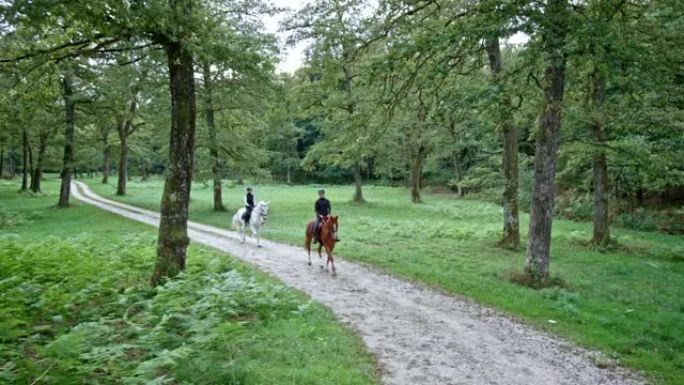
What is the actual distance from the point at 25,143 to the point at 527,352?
50.0m

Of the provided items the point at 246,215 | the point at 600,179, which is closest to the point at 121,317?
the point at 246,215

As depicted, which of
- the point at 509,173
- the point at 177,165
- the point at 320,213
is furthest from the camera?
the point at 509,173

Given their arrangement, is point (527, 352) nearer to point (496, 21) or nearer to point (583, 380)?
point (583, 380)

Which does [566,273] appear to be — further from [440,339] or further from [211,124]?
[211,124]

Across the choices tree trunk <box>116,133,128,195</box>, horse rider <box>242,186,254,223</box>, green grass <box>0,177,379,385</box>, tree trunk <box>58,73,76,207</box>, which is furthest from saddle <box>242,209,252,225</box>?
tree trunk <box>116,133,128,195</box>

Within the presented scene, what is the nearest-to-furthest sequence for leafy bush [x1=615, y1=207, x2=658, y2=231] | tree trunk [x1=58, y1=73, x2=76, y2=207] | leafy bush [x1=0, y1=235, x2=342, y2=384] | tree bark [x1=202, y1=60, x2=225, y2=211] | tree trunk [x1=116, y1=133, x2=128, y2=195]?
1. leafy bush [x1=0, y1=235, x2=342, y2=384]
2. tree bark [x1=202, y1=60, x2=225, y2=211]
3. leafy bush [x1=615, y1=207, x2=658, y2=231]
4. tree trunk [x1=58, y1=73, x2=76, y2=207]
5. tree trunk [x1=116, y1=133, x2=128, y2=195]

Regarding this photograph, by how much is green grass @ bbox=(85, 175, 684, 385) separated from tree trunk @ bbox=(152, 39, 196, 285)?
22.2 ft

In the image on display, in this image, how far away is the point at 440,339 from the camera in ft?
28.1

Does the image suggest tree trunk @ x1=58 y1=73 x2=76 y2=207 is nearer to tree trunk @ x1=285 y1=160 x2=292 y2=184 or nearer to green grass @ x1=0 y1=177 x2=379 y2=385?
green grass @ x1=0 y1=177 x2=379 y2=385

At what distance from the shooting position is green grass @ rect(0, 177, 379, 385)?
17.3ft

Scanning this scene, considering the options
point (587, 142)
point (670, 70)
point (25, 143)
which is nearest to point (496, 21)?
point (670, 70)

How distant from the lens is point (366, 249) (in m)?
18.2

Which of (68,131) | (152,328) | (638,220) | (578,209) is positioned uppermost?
(68,131)

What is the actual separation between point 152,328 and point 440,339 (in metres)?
4.85
